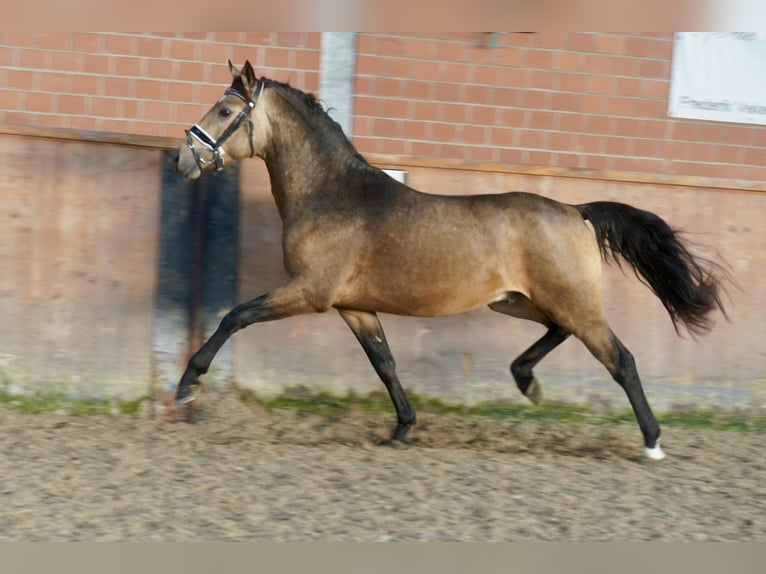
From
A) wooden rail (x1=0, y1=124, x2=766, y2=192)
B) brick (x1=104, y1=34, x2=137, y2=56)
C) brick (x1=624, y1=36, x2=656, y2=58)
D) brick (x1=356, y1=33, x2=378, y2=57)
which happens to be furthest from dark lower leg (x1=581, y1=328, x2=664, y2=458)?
brick (x1=104, y1=34, x2=137, y2=56)

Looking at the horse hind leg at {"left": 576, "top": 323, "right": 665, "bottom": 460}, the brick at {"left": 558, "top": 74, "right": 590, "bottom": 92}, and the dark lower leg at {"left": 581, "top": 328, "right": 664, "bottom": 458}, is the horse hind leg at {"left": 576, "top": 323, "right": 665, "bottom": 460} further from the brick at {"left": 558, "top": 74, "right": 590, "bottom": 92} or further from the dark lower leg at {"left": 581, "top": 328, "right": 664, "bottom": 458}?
the brick at {"left": 558, "top": 74, "right": 590, "bottom": 92}

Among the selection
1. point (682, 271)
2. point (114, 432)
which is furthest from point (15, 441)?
point (682, 271)

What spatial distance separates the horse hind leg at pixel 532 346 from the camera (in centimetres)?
562

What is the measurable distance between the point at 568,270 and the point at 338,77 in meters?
2.42

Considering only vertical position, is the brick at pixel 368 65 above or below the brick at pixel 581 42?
below

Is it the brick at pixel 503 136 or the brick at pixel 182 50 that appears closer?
the brick at pixel 182 50

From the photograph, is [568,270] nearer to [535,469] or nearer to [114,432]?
[535,469]

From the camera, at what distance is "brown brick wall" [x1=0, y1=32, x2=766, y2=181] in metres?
6.55

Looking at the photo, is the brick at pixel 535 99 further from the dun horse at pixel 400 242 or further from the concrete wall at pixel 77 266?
the concrete wall at pixel 77 266

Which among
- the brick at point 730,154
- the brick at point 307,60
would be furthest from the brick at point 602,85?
the brick at point 307,60

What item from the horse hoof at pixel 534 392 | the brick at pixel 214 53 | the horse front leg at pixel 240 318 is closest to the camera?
the horse front leg at pixel 240 318

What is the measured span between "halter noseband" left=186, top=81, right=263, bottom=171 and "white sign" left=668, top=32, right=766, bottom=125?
3363 mm

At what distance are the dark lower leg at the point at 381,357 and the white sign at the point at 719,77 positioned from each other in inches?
119

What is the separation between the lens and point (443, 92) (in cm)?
681
